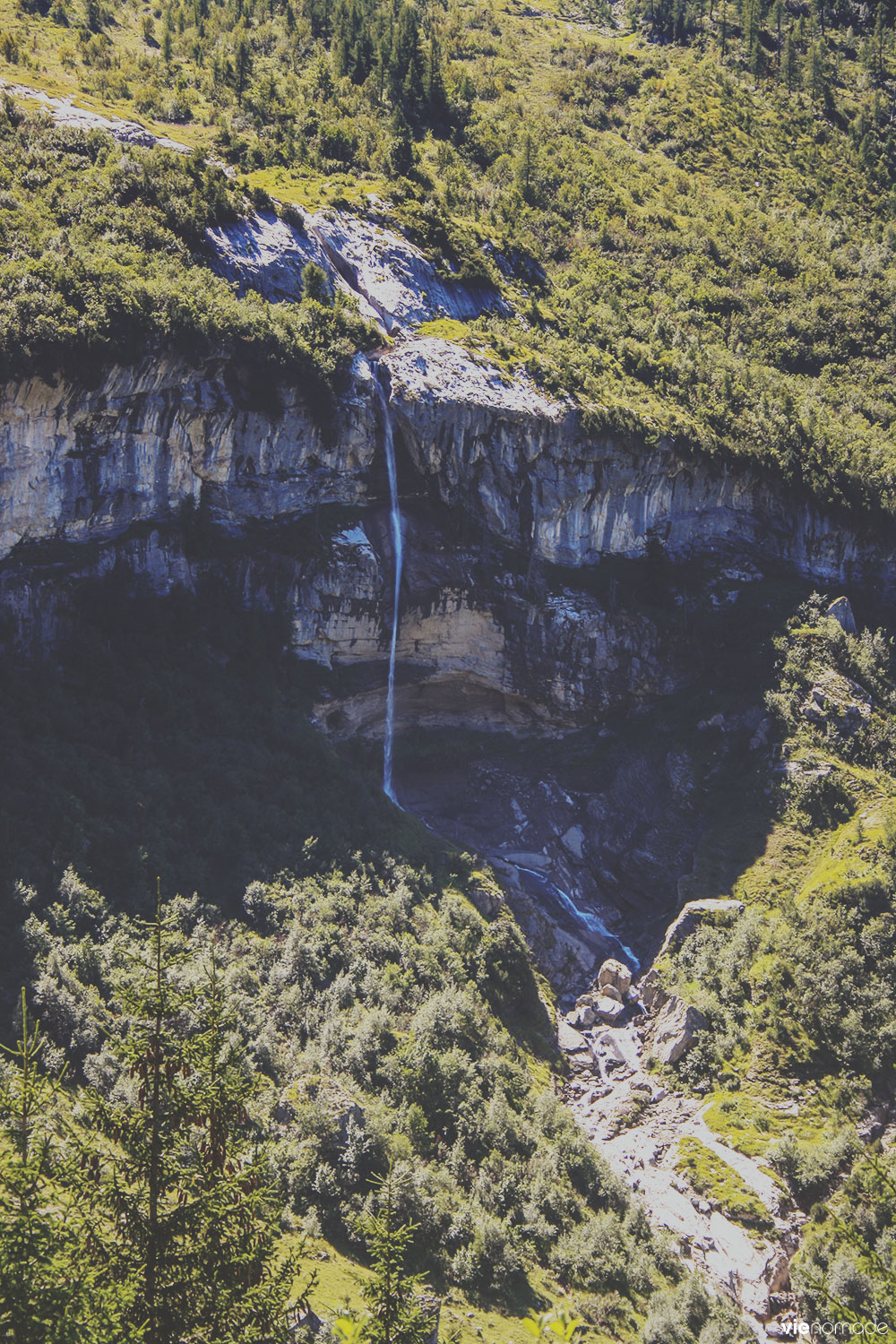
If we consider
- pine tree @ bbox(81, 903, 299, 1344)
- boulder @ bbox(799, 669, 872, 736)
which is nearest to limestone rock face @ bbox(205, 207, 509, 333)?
boulder @ bbox(799, 669, 872, 736)

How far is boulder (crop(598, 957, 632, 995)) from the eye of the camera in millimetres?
52906

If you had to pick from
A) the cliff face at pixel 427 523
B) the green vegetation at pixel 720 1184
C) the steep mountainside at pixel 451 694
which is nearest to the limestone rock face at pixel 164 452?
the cliff face at pixel 427 523

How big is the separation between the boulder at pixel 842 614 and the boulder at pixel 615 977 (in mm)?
26255

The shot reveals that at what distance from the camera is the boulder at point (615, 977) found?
52.9m

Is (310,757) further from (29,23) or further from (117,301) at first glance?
(29,23)

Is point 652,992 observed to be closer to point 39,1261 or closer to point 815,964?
point 815,964

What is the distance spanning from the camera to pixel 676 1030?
48438 mm

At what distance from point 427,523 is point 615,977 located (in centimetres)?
2743

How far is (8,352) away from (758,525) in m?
46.3

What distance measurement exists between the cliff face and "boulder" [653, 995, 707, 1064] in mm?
20693

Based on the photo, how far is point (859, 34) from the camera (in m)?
125

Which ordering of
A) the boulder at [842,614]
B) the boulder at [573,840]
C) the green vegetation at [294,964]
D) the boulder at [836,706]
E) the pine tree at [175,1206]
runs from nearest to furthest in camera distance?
the pine tree at [175,1206] < the green vegetation at [294,964] < the boulder at [836,706] < the boulder at [573,840] < the boulder at [842,614]

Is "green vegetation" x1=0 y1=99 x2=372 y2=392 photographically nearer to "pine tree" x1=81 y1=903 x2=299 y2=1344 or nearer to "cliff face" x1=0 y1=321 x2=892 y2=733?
"cliff face" x1=0 y1=321 x2=892 y2=733

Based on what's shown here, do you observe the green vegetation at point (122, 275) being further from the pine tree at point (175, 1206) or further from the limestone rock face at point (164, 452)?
the pine tree at point (175, 1206)
